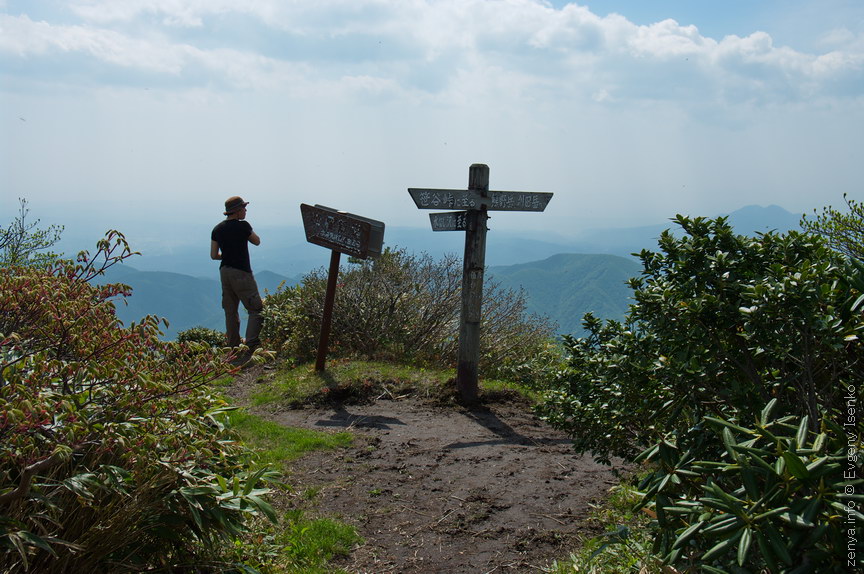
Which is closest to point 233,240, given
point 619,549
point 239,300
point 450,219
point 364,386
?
point 239,300

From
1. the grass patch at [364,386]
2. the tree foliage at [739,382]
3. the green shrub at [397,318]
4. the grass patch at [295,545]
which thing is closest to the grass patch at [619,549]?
the tree foliage at [739,382]

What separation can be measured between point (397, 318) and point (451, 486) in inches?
218

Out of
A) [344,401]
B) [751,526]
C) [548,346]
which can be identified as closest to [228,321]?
[344,401]

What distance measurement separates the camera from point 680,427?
285 cm

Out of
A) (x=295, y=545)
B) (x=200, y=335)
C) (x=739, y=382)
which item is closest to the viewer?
(x=739, y=382)

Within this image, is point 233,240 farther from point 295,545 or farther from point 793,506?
point 793,506

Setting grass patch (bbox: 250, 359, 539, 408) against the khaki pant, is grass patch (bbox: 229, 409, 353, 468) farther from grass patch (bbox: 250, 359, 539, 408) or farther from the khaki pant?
the khaki pant

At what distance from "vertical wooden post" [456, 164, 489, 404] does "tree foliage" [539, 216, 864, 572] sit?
4.14 meters

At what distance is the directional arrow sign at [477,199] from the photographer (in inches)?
297

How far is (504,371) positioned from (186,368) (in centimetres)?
726

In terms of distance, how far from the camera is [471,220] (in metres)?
7.66

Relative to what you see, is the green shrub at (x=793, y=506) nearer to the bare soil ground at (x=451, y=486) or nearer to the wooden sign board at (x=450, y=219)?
the bare soil ground at (x=451, y=486)

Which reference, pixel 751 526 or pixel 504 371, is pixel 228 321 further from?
pixel 751 526

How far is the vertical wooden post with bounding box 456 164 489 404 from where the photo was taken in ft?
25.2
